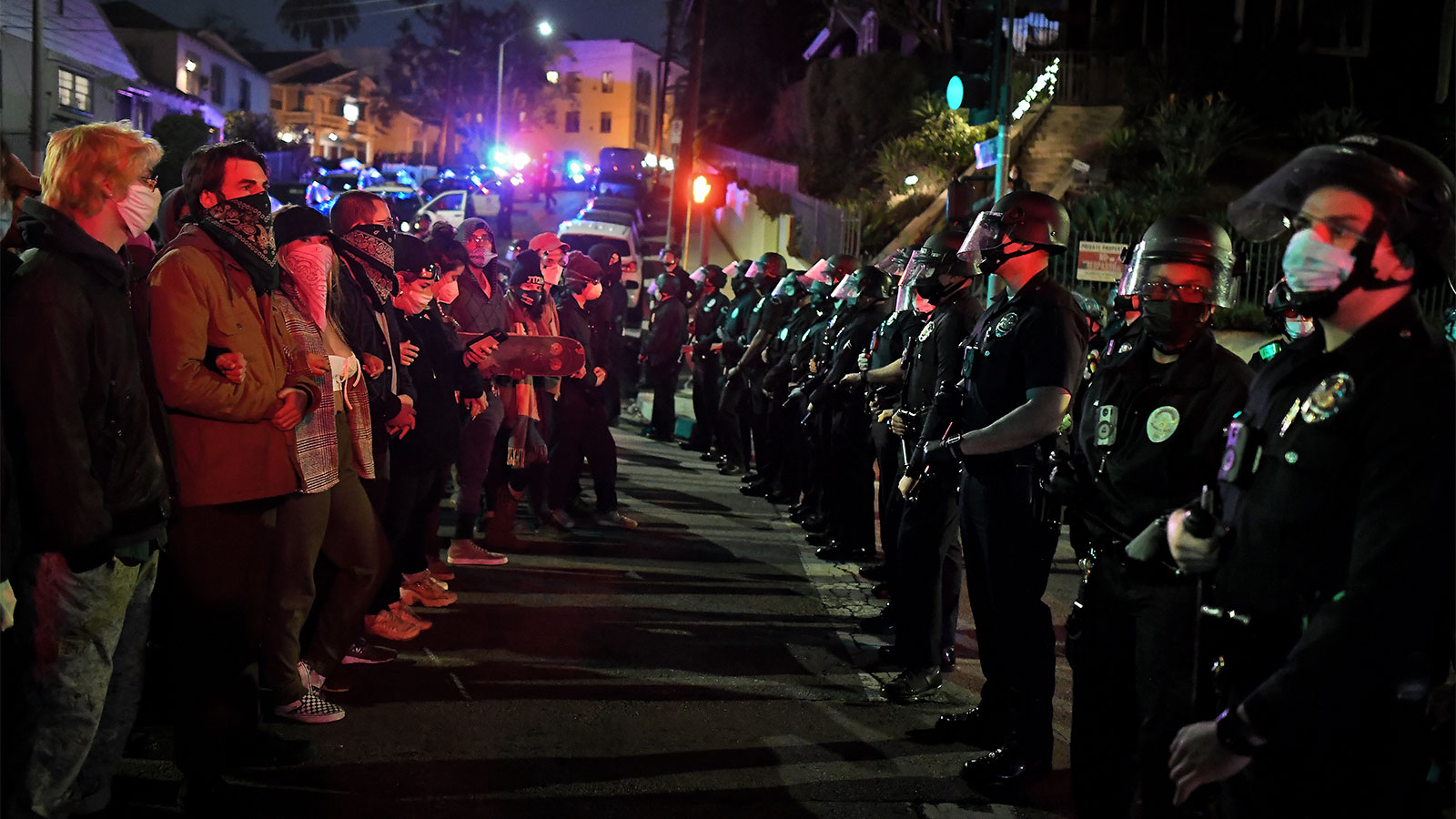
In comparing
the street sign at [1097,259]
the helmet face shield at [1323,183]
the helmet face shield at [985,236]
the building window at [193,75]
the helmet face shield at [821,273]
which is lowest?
the helmet face shield at [1323,183]

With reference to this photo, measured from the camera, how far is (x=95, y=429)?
3.55m

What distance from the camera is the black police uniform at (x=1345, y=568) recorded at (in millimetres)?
2410

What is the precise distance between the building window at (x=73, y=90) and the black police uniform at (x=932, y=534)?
39.0m

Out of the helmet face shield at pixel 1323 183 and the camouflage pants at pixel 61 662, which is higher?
the helmet face shield at pixel 1323 183

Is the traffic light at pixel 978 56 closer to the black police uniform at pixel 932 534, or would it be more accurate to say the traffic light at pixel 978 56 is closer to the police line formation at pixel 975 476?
the police line formation at pixel 975 476

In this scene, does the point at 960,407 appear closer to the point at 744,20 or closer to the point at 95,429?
the point at 95,429

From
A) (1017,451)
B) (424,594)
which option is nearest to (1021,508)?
(1017,451)

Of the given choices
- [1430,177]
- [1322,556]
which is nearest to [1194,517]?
[1322,556]

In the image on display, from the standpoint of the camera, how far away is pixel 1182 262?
3855 millimetres

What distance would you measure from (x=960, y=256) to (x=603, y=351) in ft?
24.6

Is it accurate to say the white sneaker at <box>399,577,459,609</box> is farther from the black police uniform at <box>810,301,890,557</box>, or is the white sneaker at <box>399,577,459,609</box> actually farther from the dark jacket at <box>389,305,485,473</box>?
the black police uniform at <box>810,301,890,557</box>

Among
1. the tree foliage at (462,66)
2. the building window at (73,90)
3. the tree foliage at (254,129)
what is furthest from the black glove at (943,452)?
the tree foliage at (462,66)

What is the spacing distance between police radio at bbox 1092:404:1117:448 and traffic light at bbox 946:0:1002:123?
21.6 ft

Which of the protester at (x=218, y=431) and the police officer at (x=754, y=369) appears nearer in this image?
the protester at (x=218, y=431)
